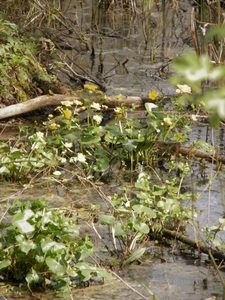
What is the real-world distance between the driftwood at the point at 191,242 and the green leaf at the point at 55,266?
0.80 meters

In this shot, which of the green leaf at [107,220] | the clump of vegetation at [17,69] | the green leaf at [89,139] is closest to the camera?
the green leaf at [107,220]

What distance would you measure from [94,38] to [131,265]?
19.5 feet

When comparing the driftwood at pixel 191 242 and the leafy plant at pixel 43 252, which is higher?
the leafy plant at pixel 43 252

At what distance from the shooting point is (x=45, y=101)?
5.88 meters

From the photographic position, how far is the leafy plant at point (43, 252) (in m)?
2.89

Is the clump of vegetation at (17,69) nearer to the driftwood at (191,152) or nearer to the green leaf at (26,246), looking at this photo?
the driftwood at (191,152)

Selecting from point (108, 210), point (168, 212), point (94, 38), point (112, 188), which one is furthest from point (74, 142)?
point (94, 38)

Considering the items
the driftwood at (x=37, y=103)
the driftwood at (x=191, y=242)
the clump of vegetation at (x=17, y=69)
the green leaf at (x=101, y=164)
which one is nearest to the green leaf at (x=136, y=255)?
the driftwood at (x=191, y=242)

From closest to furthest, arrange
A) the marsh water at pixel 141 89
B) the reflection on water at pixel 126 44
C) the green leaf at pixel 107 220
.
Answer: the marsh water at pixel 141 89, the green leaf at pixel 107 220, the reflection on water at pixel 126 44

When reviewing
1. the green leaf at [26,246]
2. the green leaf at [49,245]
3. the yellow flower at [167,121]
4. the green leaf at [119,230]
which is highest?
the yellow flower at [167,121]

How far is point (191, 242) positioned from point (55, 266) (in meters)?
0.91

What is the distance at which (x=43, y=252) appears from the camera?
2.87m

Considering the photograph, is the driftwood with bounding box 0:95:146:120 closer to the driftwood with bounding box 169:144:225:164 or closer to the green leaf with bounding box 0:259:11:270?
the driftwood with bounding box 169:144:225:164

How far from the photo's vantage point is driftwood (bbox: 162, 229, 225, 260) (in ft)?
11.1
